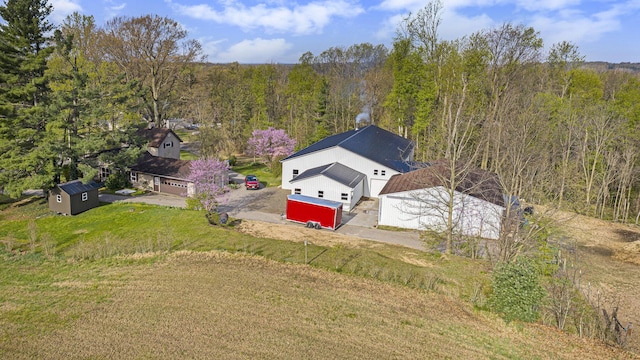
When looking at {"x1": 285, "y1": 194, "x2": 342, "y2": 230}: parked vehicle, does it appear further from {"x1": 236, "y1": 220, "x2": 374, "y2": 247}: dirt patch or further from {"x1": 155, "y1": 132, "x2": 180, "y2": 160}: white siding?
{"x1": 155, "y1": 132, "x2": 180, "y2": 160}: white siding

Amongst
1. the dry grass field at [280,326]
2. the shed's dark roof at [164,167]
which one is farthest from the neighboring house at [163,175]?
the dry grass field at [280,326]

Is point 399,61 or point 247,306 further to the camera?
point 399,61

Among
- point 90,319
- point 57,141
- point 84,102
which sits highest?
point 84,102

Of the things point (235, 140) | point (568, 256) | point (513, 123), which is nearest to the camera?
point (568, 256)

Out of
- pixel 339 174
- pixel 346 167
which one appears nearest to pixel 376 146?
pixel 346 167

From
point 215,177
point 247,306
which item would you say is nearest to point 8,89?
point 215,177

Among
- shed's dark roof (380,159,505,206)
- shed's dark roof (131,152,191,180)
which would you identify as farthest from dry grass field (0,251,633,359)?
shed's dark roof (131,152,191,180)

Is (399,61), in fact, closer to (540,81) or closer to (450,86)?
(450,86)

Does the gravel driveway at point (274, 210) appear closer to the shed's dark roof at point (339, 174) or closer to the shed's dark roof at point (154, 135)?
the shed's dark roof at point (339, 174)
